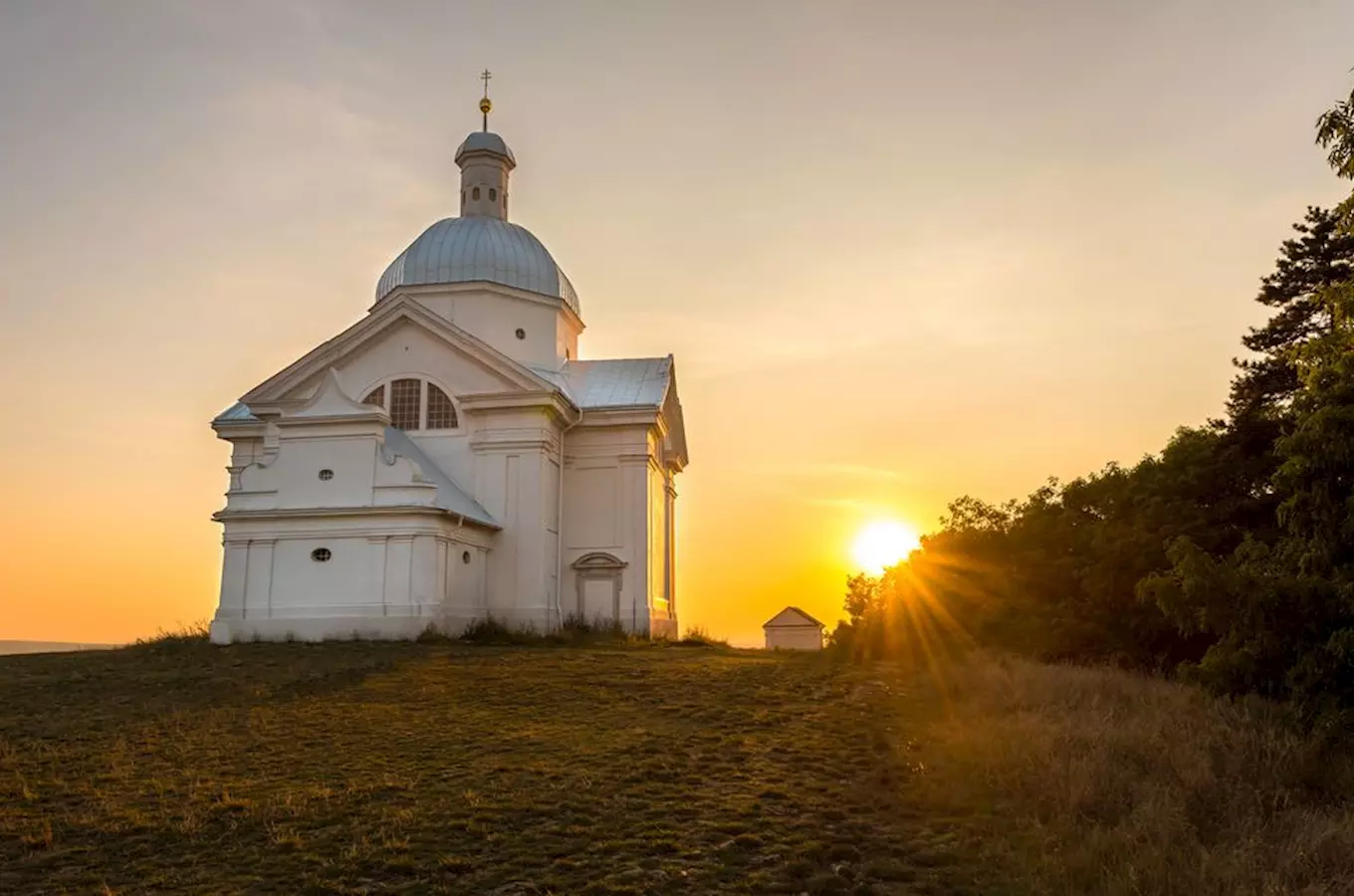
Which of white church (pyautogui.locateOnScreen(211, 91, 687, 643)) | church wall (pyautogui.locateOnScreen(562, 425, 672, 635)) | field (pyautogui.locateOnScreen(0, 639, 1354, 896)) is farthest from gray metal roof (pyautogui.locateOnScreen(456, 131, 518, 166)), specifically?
field (pyautogui.locateOnScreen(0, 639, 1354, 896))

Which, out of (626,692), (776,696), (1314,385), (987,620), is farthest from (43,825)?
(987,620)

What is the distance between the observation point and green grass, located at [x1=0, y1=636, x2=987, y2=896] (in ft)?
34.2

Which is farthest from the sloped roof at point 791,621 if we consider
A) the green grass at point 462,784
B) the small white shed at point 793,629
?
the green grass at point 462,784

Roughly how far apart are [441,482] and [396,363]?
4643 millimetres

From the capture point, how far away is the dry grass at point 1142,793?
33.2 ft

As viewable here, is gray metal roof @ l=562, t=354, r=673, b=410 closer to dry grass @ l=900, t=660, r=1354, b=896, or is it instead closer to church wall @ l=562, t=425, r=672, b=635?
church wall @ l=562, t=425, r=672, b=635

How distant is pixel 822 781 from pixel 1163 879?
4547mm

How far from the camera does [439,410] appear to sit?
33.9 m

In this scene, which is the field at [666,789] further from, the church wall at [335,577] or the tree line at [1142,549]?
the church wall at [335,577]

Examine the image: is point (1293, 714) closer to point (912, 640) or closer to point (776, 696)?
point (776, 696)

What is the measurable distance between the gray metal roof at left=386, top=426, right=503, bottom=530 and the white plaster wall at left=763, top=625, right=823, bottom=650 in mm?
20048

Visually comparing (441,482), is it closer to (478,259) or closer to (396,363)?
(396,363)

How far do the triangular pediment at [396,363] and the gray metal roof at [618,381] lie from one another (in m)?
3.58

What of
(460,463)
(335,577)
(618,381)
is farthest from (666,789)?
(618,381)
